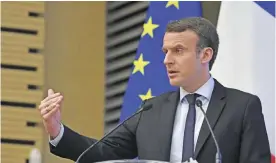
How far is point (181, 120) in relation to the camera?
3893 mm

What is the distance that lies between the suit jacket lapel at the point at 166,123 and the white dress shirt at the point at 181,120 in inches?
0.9

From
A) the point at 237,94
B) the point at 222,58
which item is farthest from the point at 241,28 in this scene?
the point at 237,94

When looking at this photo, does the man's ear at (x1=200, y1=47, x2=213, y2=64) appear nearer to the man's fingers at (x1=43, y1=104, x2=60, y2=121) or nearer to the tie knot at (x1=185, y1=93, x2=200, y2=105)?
the tie knot at (x1=185, y1=93, x2=200, y2=105)

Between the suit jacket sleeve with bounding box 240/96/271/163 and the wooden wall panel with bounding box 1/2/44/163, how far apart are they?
10.9ft

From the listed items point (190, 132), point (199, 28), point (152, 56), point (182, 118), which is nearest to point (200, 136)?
point (190, 132)

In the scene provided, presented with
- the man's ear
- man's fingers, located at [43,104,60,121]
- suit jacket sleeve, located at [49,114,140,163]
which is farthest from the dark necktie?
man's fingers, located at [43,104,60,121]

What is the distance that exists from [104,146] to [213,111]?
504 millimetres

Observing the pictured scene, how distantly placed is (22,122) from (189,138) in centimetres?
338

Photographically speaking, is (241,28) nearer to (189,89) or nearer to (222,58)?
(222,58)

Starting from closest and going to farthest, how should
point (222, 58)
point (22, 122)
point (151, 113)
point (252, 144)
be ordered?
point (252, 144) < point (151, 113) < point (222, 58) < point (22, 122)

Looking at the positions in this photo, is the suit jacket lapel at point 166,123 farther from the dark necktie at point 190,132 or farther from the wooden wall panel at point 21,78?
the wooden wall panel at point 21,78

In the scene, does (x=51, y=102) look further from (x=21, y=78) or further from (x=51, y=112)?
(x=21, y=78)

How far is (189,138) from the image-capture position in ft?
12.4

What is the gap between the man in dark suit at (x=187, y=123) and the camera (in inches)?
148
